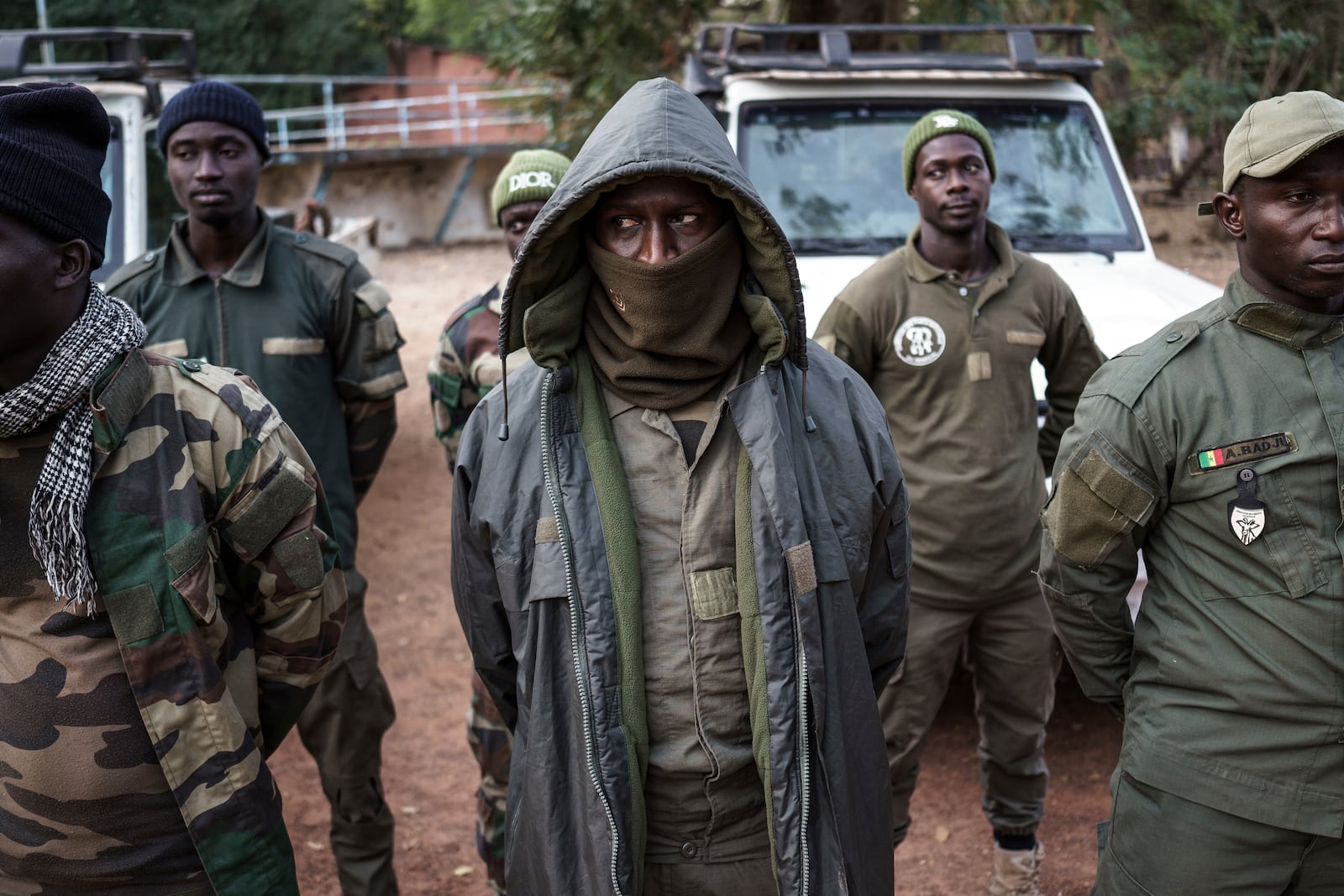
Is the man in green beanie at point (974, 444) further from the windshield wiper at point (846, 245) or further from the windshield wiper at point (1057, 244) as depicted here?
the windshield wiper at point (1057, 244)

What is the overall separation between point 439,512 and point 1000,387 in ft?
17.4

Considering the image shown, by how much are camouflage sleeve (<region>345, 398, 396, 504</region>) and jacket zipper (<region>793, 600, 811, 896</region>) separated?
231 cm

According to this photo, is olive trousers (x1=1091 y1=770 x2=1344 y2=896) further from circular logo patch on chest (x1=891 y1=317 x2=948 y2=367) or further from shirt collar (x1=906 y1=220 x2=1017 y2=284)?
shirt collar (x1=906 y1=220 x2=1017 y2=284)

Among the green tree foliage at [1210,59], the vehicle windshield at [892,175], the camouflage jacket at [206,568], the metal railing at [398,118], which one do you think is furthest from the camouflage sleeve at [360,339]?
the metal railing at [398,118]

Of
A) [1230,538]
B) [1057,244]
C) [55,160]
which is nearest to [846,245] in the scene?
[1057,244]

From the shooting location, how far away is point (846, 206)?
560cm

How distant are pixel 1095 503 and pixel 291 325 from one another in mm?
2472

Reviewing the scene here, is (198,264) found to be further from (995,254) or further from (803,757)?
(803,757)

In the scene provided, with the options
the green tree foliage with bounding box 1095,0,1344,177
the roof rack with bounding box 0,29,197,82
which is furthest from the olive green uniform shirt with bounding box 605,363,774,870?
the green tree foliage with bounding box 1095,0,1344,177

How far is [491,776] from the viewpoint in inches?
155

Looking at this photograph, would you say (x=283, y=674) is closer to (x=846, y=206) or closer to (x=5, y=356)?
(x=5, y=356)

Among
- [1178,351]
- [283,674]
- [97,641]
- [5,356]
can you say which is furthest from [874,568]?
[5,356]

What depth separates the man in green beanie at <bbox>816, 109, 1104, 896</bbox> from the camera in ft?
12.5

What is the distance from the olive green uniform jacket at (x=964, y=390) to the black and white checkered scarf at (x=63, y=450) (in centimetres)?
230
